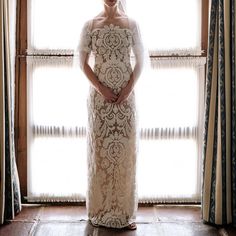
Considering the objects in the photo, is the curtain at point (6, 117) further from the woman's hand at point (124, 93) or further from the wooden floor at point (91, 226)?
the woman's hand at point (124, 93)

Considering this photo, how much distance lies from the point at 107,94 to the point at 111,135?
0.25m

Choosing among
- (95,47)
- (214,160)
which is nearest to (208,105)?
(214,160)

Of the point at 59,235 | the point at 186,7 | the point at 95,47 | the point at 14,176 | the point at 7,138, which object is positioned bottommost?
the point at 59,235

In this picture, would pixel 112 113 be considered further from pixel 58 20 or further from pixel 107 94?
pixel 58 20

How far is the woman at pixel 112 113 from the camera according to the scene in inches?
114

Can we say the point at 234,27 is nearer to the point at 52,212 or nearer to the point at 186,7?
the point at 186,7

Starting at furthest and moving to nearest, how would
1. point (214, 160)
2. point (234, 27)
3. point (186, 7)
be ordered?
1. point (186, 7)
2. point (214, 160)
3. point (234, 27)

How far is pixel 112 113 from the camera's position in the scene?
2.92 m

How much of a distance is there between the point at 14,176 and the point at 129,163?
757mm

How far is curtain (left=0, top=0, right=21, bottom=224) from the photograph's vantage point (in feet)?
9.60

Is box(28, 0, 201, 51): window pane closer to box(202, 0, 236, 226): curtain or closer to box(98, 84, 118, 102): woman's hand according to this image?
box(202, 0, 236, 226): curtain

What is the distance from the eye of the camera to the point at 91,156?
3.00 meters

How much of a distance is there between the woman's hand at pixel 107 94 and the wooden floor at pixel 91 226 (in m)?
0.80

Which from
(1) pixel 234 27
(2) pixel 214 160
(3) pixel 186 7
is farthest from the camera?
(3) pixel 186 7
